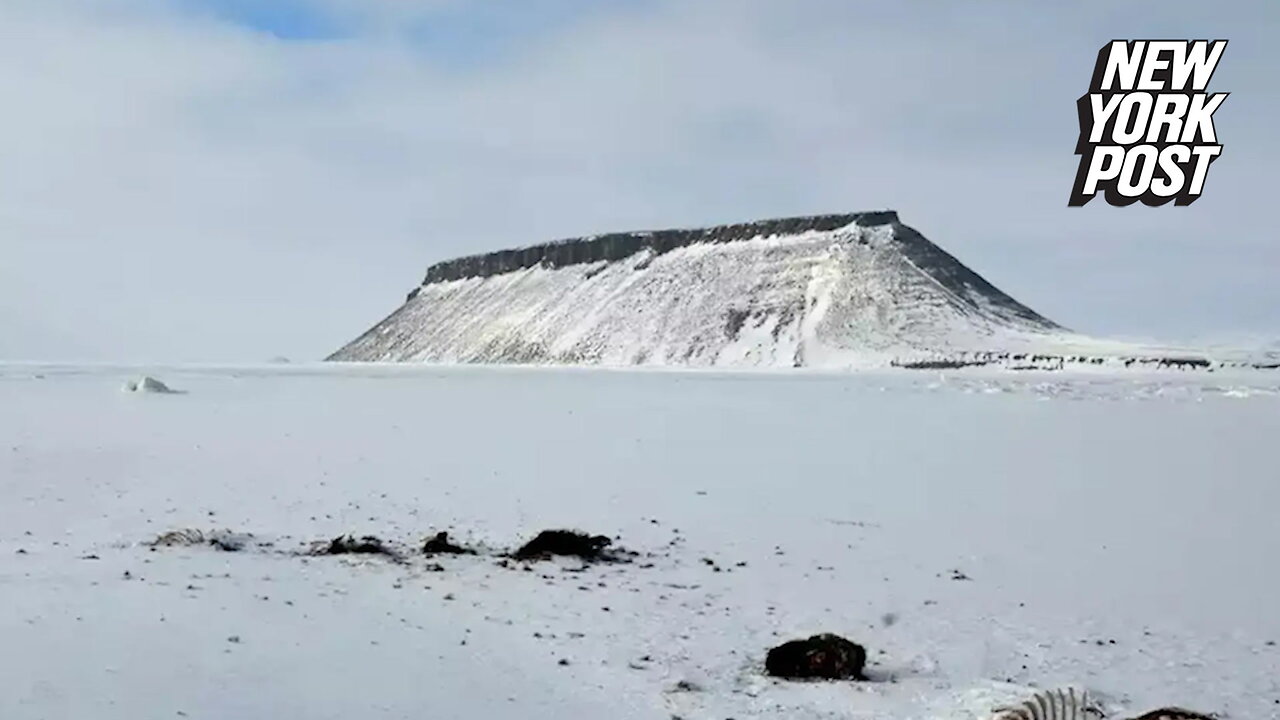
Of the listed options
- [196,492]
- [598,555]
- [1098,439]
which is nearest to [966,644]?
[598,555]

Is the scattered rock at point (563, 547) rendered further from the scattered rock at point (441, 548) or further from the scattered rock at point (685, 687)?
the scattered rock at point (685, 687)

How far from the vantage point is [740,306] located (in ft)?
445

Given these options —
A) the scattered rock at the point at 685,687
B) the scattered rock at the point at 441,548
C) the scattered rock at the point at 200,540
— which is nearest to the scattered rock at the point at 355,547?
the scattered rock at the point at 441,548

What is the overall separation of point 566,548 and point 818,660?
12.7ft

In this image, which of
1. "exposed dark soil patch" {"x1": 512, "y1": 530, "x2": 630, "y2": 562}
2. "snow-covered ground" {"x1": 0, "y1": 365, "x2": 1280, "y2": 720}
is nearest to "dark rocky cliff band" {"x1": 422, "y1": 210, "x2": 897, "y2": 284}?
"snow-covered ground" {"x1": 0, "y1": 365, "x2": 1280, "y2": 720}

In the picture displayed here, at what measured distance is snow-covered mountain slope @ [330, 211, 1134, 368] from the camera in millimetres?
118125

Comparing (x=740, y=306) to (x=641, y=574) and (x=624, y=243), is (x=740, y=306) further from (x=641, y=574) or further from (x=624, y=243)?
(x=641, y=574)

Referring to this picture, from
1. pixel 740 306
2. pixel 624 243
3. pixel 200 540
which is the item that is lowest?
pixel 200 540

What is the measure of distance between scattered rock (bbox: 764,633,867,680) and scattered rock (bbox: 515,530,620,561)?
3.46 metres

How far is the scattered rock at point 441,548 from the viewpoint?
10.4m

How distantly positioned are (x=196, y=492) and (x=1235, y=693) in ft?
37.4

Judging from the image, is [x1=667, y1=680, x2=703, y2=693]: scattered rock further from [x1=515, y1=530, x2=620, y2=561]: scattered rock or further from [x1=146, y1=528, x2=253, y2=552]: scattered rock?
[x1=146, y1=528, x2=253, y2=552]: scattered rock

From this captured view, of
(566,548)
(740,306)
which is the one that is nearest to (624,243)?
(740,306)

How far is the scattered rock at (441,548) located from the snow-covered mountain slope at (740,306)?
94.8 metres
